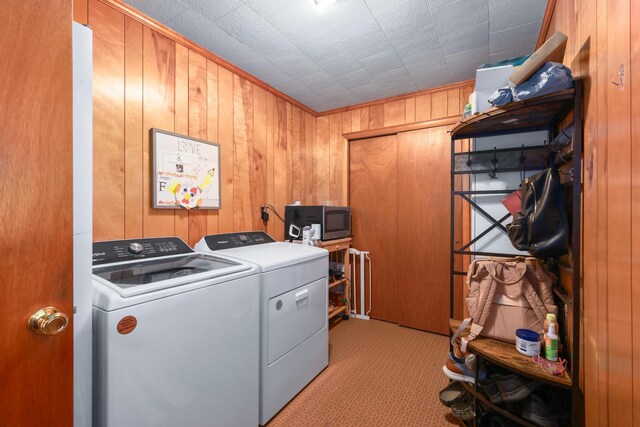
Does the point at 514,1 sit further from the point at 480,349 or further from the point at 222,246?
the point at 222,246

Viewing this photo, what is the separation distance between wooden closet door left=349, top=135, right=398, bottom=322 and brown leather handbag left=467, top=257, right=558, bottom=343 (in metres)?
1.46

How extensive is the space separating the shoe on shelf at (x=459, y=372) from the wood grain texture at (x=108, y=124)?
1.99 meters

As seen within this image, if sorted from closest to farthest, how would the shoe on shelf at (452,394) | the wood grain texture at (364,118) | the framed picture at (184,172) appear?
1. the shoe on shelf at (452,394)
2. the framed picture at (184,172)
3. the wood grain texture at (364,118)

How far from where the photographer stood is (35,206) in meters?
0.62

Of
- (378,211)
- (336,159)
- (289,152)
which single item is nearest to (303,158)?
(289,152)

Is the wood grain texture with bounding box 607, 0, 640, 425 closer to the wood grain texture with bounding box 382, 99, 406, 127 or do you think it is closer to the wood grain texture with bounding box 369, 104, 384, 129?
the wood grain texture with bounding box 382, 99, 406, 127

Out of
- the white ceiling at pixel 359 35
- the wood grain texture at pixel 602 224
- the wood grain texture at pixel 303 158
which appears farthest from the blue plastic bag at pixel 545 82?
the wood grain texture at pixel 303 158

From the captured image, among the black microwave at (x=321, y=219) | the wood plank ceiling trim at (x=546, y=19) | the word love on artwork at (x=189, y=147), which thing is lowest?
the black microwave at (x=321, y=219)

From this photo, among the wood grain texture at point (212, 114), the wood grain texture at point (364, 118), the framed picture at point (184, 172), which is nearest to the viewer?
the framed picture at point (184, 172)

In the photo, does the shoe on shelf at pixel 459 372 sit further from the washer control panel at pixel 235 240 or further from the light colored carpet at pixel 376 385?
the washer control panel at pixel 235 240

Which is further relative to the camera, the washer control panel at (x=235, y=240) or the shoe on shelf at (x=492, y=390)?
the washer control panel at (x=235, y=240)

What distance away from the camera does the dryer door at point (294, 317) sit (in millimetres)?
1534

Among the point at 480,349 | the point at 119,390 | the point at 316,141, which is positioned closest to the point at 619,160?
the point at 480,349

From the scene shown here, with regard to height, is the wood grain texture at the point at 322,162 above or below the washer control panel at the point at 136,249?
above
